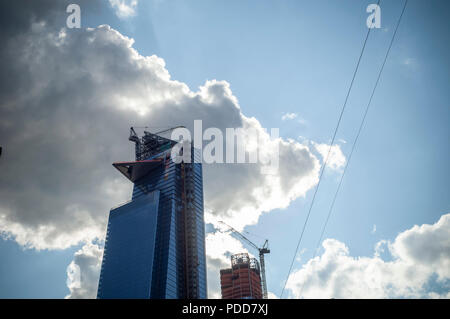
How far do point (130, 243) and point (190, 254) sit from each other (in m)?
32.1

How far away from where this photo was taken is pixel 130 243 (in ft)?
635
